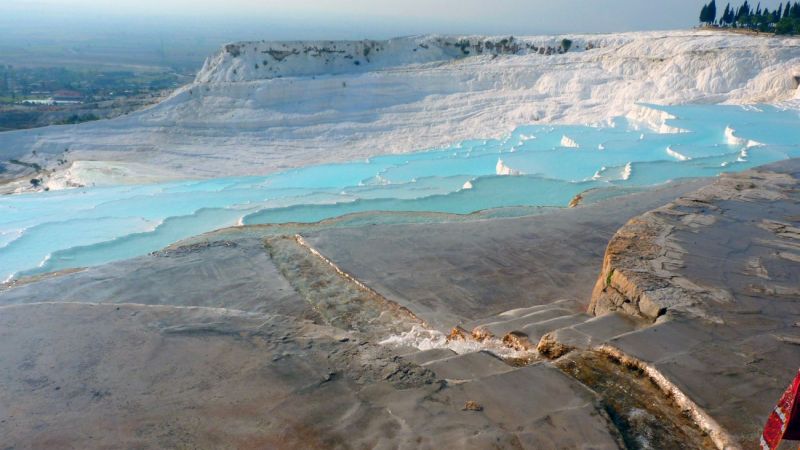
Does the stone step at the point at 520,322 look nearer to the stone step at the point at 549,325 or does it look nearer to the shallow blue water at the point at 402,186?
the stone step at the point at 549,325

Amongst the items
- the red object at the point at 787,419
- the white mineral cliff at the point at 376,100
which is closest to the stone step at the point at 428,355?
the red object at the point at 787,419

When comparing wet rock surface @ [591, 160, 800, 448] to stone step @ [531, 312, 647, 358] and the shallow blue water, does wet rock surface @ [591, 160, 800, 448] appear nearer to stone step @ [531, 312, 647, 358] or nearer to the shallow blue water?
stone step @ [531, 312, 647, 358]

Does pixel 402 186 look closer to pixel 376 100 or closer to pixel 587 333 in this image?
pixel 587 333

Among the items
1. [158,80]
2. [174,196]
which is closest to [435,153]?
[174,196]

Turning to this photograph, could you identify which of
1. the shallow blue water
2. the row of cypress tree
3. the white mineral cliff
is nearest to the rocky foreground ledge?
the shallow blue water

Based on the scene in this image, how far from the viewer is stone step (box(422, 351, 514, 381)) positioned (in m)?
2.96

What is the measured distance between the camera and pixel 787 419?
1.88m

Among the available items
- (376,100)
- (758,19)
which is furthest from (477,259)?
(758,19)

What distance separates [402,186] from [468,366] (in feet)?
26.3

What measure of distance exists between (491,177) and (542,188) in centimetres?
108

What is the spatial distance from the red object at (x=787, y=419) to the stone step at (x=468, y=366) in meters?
1.23

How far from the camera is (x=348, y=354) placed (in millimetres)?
3146

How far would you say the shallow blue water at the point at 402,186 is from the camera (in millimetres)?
8367

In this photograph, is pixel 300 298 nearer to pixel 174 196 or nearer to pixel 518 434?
pixel 518 434
